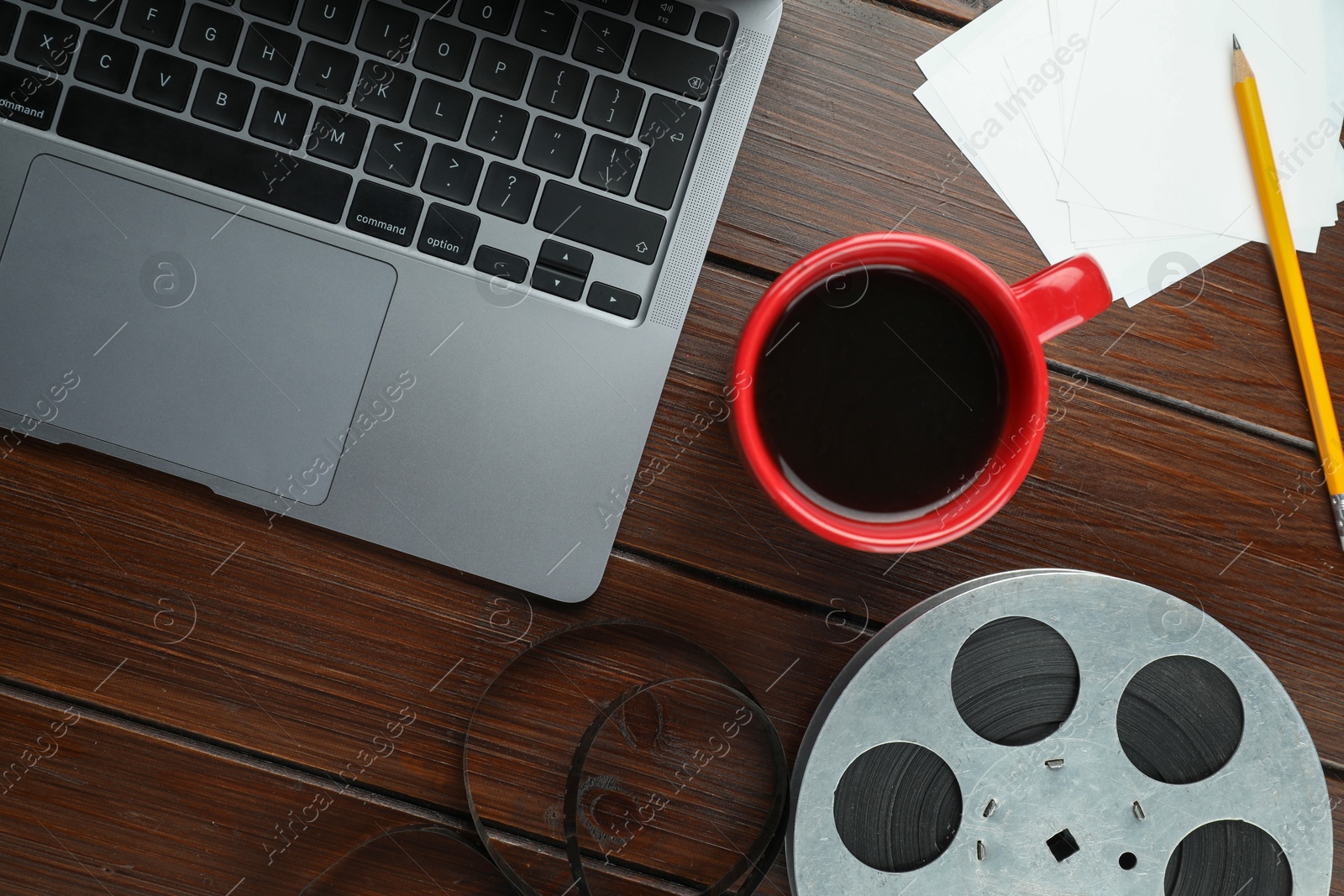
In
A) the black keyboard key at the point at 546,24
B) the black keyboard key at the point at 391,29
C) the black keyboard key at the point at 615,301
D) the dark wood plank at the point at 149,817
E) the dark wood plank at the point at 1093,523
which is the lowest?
the dark wood plank at the point at 149,817

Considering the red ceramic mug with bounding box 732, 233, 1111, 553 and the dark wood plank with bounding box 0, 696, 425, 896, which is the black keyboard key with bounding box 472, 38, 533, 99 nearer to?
the red ceramic mug with bounding box 732, 233, 1111, 553

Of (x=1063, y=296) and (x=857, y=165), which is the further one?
(x=857, y=165)

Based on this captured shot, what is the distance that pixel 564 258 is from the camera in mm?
427

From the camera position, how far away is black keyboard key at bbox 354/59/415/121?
16.8 inches

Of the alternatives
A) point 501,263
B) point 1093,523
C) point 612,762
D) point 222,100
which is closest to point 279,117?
point 222,100

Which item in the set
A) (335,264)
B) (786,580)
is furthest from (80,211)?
(786,580)

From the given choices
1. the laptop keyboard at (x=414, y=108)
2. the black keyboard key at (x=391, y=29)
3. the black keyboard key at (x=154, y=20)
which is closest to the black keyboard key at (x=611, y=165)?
the laptop keyboard at (x=414, y=108)

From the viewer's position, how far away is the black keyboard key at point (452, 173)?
16.7 inches

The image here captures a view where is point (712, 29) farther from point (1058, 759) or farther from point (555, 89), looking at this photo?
point (1058, 759)

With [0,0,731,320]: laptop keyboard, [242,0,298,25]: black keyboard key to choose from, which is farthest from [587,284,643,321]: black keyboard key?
[242,0,298,25]: black keyboard key

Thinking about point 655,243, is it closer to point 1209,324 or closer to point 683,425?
point 683,425

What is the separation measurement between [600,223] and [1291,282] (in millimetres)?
399

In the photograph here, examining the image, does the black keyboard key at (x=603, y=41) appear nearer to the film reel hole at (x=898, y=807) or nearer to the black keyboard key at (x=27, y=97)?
the black keyboard key at (x=27, y=97)

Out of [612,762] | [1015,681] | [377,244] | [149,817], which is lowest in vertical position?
[149,817]
